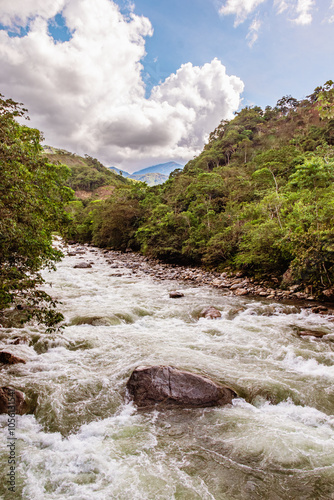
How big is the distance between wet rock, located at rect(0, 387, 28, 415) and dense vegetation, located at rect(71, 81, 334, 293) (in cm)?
905

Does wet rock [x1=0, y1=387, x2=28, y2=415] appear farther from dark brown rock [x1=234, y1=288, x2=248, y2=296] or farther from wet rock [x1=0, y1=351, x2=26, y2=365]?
dark brown rock [x1=234, y1=288, x2=248, y2=296]

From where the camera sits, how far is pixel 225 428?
4.18m

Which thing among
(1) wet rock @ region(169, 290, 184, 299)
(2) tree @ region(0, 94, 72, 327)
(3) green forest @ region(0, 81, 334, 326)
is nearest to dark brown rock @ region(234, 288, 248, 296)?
(3) green forest @ region(0, 81, 334, 326)

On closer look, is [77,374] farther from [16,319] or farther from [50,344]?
[16,319]

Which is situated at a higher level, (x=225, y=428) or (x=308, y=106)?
(x=308, y=106)

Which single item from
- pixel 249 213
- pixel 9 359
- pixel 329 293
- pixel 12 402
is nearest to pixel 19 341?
pixel 9 359

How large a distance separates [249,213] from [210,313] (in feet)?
39.0

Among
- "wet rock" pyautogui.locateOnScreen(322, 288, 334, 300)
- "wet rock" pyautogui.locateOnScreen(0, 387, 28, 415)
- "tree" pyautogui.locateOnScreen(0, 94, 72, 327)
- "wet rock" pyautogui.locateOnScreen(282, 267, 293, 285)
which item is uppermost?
"tree" pyautogui.locateOnScreen(0, 94, 72, 327)

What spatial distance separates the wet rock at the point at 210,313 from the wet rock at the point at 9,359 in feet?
21.4

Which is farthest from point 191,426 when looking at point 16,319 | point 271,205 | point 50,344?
point 271,205

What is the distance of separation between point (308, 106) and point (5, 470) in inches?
3243

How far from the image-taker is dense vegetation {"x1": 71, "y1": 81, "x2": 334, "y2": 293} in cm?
1174

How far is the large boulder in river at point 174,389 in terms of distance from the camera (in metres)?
4.78

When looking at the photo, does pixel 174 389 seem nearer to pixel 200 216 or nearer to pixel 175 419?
pixel 175 419
